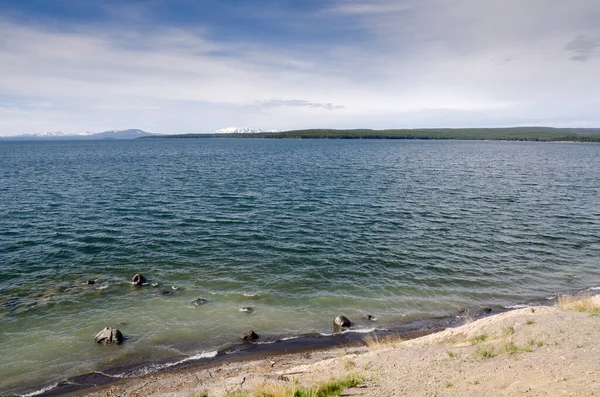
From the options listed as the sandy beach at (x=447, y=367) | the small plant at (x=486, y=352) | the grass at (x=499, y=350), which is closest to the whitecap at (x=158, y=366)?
the sandy beach at (x=447, y=367)

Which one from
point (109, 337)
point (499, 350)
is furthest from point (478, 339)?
point (109, 337)

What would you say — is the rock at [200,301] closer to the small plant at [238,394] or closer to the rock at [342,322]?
the rock at [342,322]

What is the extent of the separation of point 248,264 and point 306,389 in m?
20.9

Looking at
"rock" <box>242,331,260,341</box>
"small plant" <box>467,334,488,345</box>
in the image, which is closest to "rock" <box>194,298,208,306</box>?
"rock" <box>242,331,260,341</box>

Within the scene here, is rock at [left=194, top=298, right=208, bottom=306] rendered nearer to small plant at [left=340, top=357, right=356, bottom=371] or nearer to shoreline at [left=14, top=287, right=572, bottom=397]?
shoreline at [left=14, top=287, right=572, bottom=397]

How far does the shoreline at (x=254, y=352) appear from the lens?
19.5 meters

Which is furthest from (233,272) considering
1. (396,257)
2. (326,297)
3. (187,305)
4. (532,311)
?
(532,311)

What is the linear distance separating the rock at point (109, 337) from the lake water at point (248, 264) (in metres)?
0.57

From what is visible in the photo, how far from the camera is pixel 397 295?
29.7 metres

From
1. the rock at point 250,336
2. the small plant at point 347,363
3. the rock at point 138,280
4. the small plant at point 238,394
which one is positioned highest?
the small plant at point 238,394

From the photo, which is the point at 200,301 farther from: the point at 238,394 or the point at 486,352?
the point at 486,352

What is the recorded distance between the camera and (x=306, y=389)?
48.2 feet

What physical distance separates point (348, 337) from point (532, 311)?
36.5 feet

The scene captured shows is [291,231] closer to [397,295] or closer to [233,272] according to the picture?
[233,272]
